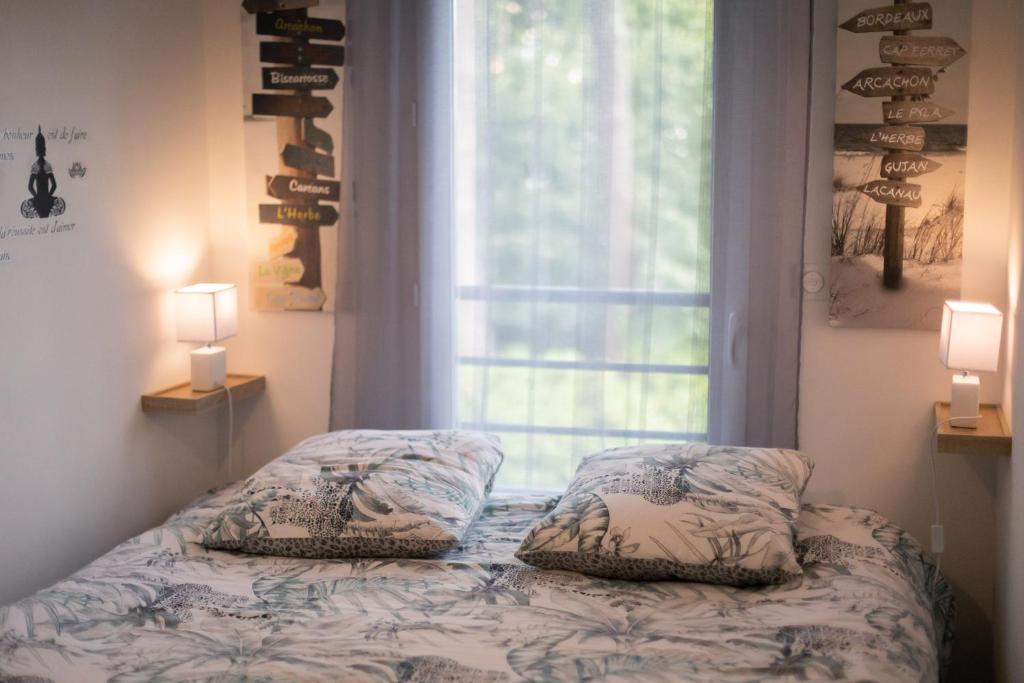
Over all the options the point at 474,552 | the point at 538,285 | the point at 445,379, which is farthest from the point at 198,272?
the point at 474,552

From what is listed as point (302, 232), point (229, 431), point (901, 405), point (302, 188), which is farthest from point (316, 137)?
point (901, 405)

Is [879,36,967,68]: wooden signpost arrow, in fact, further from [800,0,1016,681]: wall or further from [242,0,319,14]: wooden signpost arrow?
[242,0,319,14]: wooden signpost arrow

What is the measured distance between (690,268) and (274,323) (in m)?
1.37

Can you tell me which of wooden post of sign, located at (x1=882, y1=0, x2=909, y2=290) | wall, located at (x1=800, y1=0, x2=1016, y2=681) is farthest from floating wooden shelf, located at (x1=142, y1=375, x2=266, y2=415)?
wooden post of sign, located at (x1=882, y1=0, x2=909, y2=290)

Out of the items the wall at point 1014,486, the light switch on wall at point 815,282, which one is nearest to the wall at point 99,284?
the light switch on wall at point 815,282

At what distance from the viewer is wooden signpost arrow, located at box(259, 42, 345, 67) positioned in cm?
346

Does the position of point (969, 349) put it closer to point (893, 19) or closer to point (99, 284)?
point (893, 19)

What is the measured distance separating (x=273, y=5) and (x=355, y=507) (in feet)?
5.56

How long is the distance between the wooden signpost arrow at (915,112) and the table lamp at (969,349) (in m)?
0.54

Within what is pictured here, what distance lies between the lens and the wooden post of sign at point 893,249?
3127 mm

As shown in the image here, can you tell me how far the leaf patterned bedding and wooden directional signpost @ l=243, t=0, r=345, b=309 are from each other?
3.48 ft

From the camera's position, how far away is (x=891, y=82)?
10.1 feet

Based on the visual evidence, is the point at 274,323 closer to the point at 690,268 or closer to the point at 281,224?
the point at 281,224

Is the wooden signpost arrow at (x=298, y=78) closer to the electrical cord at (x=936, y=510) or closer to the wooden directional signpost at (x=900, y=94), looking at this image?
the wooden directional signpost at (x=900, y=94)
